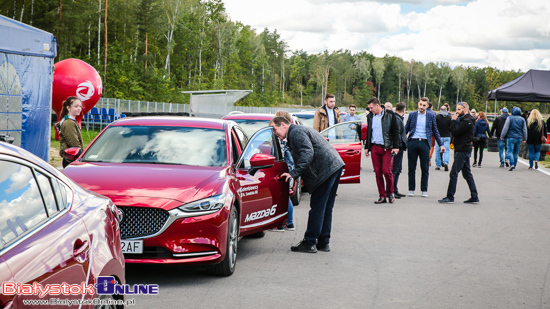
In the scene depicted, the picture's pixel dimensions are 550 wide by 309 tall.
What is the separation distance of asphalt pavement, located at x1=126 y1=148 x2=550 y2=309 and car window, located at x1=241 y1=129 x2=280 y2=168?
3.73 feet

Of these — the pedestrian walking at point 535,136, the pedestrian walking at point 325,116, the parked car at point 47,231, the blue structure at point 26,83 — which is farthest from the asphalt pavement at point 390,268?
the pedestrian walking at point 535,136

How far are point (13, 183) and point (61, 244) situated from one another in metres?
0.34

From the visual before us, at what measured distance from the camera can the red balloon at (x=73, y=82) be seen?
2636 cm

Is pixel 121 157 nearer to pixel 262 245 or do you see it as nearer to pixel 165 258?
pixel 165 258

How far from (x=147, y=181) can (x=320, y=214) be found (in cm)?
247

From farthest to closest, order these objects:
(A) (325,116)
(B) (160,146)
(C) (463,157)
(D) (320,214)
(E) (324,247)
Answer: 1. (A) (325,116)
2. (C) (463,157)
3. (E) (324,247)
4. (D) (320,214)
5. (B) (160,146)

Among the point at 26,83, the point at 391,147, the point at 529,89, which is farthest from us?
the point at 529,89

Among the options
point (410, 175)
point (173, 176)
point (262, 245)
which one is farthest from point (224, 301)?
point (410, 175)

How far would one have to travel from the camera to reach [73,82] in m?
26.8

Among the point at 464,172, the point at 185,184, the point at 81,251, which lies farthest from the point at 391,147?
the point at 81,251

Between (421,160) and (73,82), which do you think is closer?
(421,160)

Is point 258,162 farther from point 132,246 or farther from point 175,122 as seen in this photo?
point 132,246

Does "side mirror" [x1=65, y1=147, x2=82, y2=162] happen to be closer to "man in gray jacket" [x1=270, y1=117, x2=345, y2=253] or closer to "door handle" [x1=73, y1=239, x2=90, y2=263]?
"man in gray jacket" [x1=270, y1=117, x2=345, y2=253]

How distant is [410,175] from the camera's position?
542 inches
